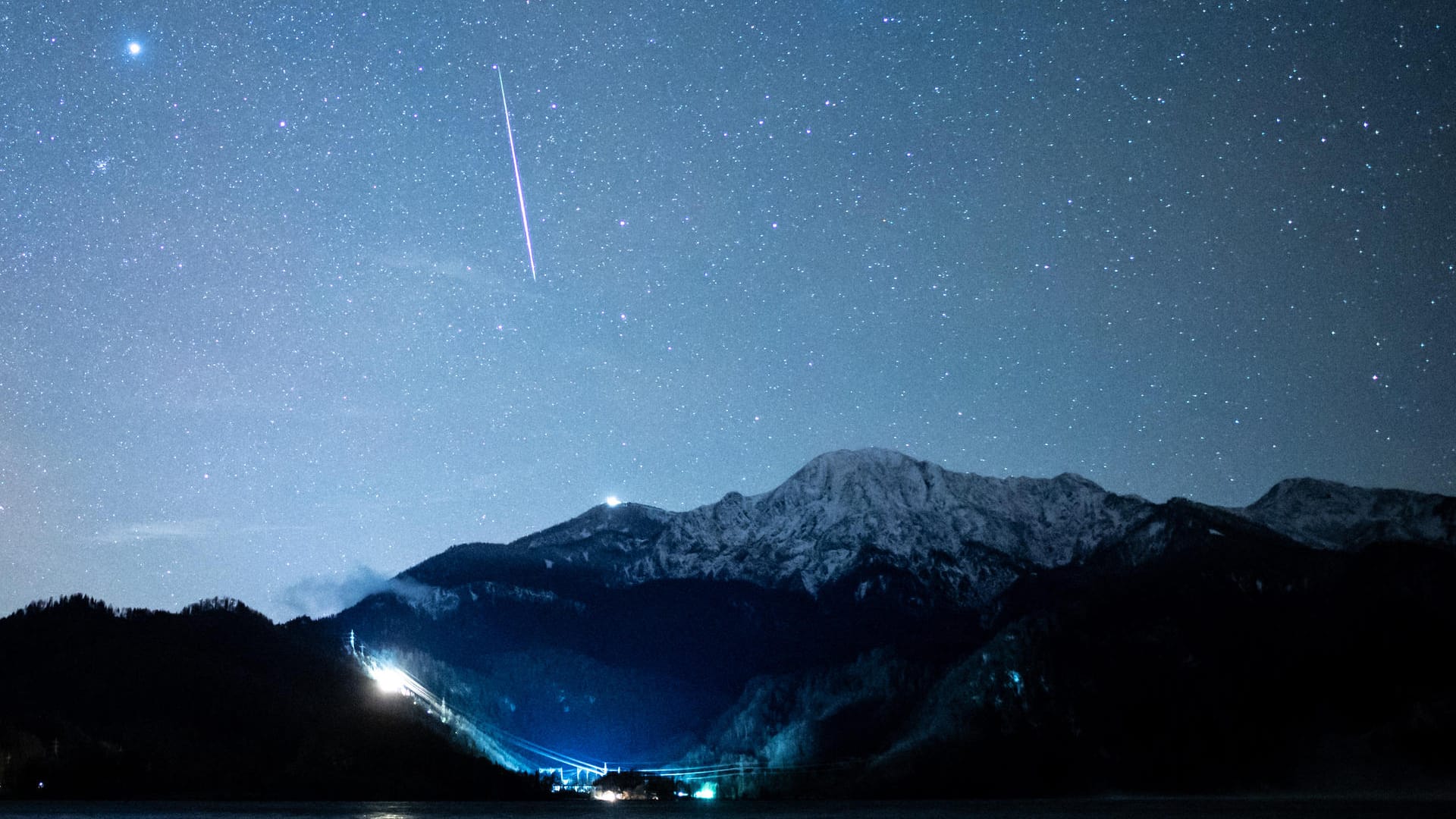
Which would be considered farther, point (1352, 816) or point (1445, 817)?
point (1352, 816)

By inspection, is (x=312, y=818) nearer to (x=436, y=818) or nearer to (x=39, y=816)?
(x=436, y=818)

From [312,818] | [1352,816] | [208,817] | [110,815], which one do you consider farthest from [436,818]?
[1352,816]

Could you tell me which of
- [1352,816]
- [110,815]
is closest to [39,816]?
[110,815]

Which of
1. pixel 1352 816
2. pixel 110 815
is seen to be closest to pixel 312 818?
pixel 110 815

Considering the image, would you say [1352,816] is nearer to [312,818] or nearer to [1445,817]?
[1445,817]

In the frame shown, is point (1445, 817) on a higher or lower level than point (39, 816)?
lower

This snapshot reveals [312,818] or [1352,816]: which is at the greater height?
[312,818]

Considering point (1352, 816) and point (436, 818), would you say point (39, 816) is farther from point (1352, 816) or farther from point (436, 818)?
point (1352, 816)
